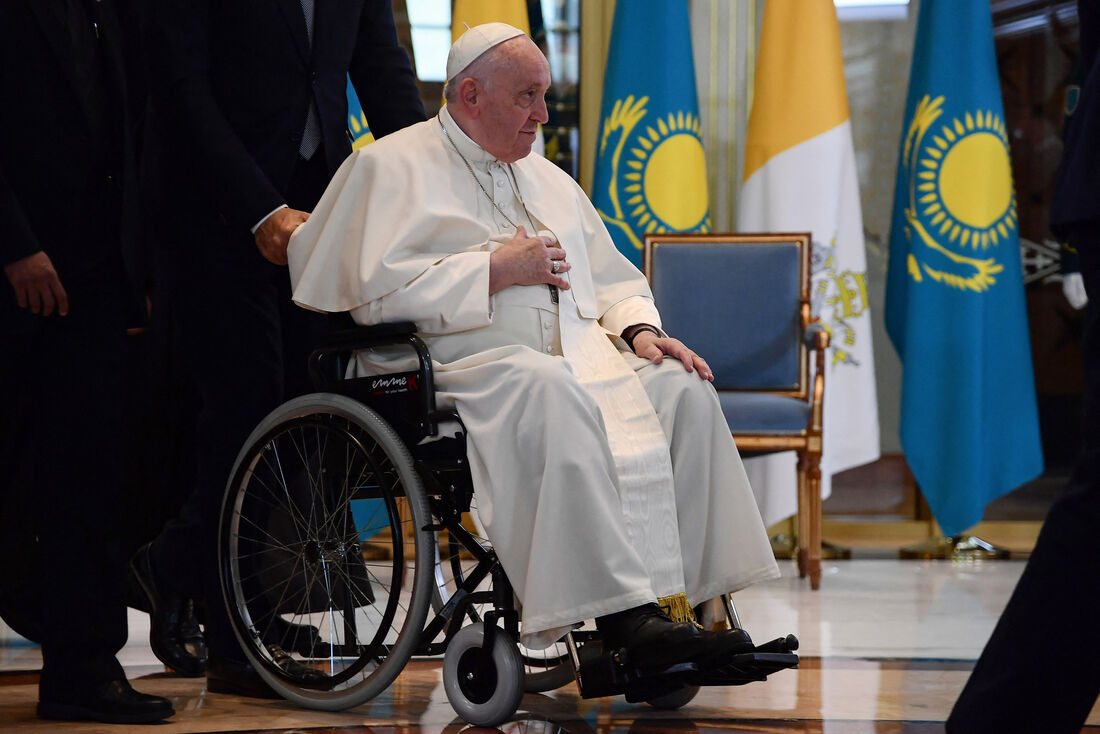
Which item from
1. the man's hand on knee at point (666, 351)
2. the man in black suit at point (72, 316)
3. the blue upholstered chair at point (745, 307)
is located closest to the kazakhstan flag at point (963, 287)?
the blue upholstered chair at point (745, 307)

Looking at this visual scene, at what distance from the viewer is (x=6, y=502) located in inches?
117

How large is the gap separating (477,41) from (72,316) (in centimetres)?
89

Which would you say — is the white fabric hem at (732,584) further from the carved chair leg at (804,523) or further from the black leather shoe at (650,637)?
the carved chair leg at (804,523)

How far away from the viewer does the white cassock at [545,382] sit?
1959 millimetres

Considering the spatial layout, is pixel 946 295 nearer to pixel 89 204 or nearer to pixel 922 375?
pixel 922 375

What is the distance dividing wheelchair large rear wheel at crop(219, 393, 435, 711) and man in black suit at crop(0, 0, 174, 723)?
0.22 m

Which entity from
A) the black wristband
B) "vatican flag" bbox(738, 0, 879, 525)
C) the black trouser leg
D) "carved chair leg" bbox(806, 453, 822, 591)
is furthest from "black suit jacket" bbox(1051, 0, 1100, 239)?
"vatican flag" bbox(738, 0, 879, 525)

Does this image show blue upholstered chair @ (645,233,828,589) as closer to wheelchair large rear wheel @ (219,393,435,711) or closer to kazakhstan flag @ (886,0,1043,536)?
kazakhstan flag @ (886,0,1043,536)

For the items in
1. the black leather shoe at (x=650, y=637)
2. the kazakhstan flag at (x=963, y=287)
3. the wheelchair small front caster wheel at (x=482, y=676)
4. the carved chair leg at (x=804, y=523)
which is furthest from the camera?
the kazakhstan flag at (x=963, y=287)

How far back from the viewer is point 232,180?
2.37 meters

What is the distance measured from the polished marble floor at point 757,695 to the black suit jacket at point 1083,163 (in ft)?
3.04

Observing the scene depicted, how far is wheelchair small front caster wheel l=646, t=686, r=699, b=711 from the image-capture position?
2.27 meters

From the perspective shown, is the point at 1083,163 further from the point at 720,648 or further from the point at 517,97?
the point at 517,97

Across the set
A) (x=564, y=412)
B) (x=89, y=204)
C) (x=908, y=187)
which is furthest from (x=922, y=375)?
(x=89, y=204)
